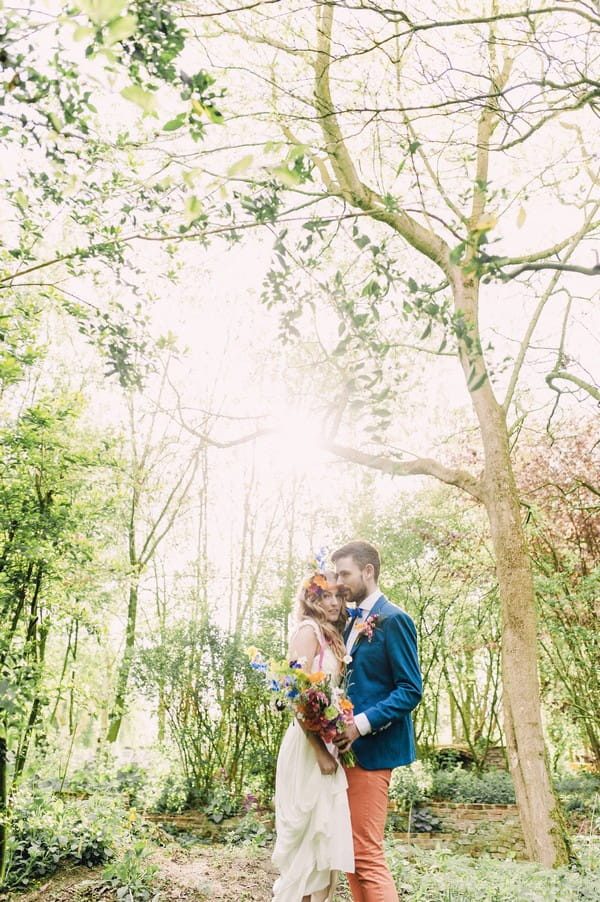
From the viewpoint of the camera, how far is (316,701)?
2.75 m

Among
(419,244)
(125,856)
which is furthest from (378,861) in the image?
(419,244)

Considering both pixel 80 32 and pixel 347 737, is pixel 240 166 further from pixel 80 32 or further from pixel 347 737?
pixel 347 737

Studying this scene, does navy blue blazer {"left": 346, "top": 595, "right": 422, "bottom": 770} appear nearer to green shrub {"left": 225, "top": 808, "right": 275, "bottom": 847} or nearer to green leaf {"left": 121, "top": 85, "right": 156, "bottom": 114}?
green leaf {"left": 121, "top": 85, "right": 156, "bottom": 114}

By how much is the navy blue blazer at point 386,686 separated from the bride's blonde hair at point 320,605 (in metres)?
0.10

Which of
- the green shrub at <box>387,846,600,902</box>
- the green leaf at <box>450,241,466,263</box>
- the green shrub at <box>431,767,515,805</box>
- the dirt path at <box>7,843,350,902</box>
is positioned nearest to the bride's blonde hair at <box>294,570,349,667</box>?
the green shrub at <box>387,846,600,902</box>

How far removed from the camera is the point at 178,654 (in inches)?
326

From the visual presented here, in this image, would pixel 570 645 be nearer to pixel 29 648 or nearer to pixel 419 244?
pixel 419 244

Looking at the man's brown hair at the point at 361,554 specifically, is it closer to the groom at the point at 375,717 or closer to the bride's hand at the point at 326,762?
the groom at the point at 375,717

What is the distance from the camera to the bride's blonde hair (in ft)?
10.1

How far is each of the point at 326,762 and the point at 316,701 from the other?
12.6 inches

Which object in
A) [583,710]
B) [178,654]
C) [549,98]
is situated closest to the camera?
[549,98]

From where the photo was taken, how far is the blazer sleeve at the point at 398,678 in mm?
2773

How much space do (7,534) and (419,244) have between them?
13.4ft

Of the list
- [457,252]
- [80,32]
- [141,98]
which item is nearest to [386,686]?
[457,252]
